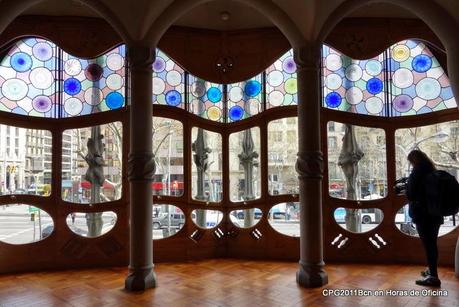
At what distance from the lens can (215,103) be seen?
196 inches

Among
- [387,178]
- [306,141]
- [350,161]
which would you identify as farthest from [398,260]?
[306,141]

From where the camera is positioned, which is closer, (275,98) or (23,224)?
(23,224)

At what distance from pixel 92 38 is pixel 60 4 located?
50 cm

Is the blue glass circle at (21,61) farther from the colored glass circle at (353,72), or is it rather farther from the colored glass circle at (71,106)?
the colored glass circle at (353,72)

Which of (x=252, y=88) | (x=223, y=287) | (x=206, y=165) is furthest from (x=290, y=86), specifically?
(x=223, y=287)

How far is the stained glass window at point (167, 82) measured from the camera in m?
4.73

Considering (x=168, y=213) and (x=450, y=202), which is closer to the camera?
(x=450, y=202)

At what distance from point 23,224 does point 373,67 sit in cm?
476

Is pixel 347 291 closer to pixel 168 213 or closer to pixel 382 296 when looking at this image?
pixel 382 296

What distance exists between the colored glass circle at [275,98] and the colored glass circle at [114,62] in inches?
77.7

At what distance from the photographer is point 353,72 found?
4.73 m

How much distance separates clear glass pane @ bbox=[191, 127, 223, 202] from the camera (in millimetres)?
4852

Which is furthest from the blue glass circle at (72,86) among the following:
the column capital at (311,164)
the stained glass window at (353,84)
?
the stained glass window at (353,84)

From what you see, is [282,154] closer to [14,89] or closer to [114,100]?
[114,100]
